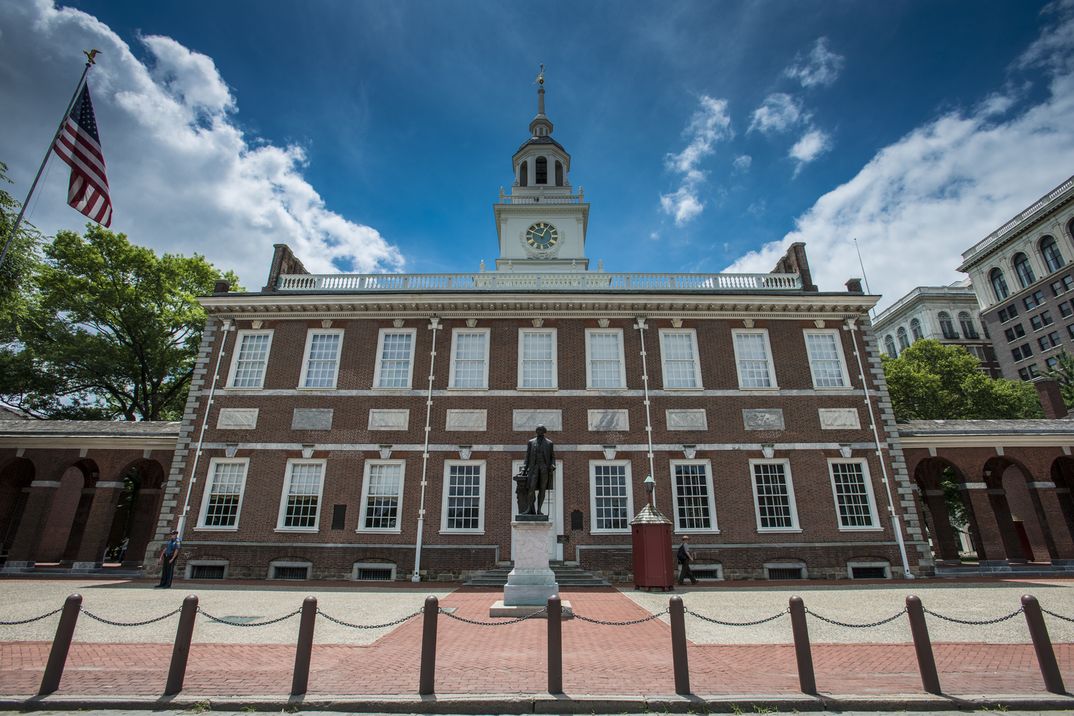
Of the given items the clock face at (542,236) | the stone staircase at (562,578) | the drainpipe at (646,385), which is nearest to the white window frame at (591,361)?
the drainpipe at (646,385)

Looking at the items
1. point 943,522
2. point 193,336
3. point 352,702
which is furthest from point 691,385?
point 193,336

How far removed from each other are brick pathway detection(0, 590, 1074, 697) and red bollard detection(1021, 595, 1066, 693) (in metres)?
0.19

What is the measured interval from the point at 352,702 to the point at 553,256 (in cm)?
2795

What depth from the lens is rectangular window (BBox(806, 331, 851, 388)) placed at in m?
21.0

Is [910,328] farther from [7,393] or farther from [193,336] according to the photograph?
[7,393]

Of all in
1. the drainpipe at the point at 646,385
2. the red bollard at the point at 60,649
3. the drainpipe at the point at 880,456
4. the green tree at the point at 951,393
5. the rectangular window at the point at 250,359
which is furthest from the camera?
the green tree at the point at 951,393

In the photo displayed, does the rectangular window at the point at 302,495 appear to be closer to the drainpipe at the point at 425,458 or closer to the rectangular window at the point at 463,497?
the drainpipe at the point at 425,458

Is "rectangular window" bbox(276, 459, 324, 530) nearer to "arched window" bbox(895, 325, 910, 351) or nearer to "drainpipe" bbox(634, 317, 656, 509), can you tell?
"drainpipe" bbox(634, 317, 656, 509)

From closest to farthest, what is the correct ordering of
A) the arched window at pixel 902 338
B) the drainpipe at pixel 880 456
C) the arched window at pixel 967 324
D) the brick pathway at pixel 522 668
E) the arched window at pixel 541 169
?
the brick pathway at pixel 522 668
the drainpipe at pixel 880 456
the arched window at pixel 541 169
the arched window at pixel 967 324
the arched window at pixel 902 338

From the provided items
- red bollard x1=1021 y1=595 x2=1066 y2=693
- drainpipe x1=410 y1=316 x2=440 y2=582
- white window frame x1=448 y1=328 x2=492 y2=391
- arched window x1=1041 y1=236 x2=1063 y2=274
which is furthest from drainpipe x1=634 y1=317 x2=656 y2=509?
arched window x1=1041 y1=236 x2=1063 y2=274

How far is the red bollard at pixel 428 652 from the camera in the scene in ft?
20.5

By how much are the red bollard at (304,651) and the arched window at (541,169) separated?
31619mm

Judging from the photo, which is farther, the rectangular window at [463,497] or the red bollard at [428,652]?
the rectangular window at [463,497]

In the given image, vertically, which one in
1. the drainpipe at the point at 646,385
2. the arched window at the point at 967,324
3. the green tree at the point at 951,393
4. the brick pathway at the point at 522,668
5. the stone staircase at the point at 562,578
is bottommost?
the brick pathway at the point at 522,668
